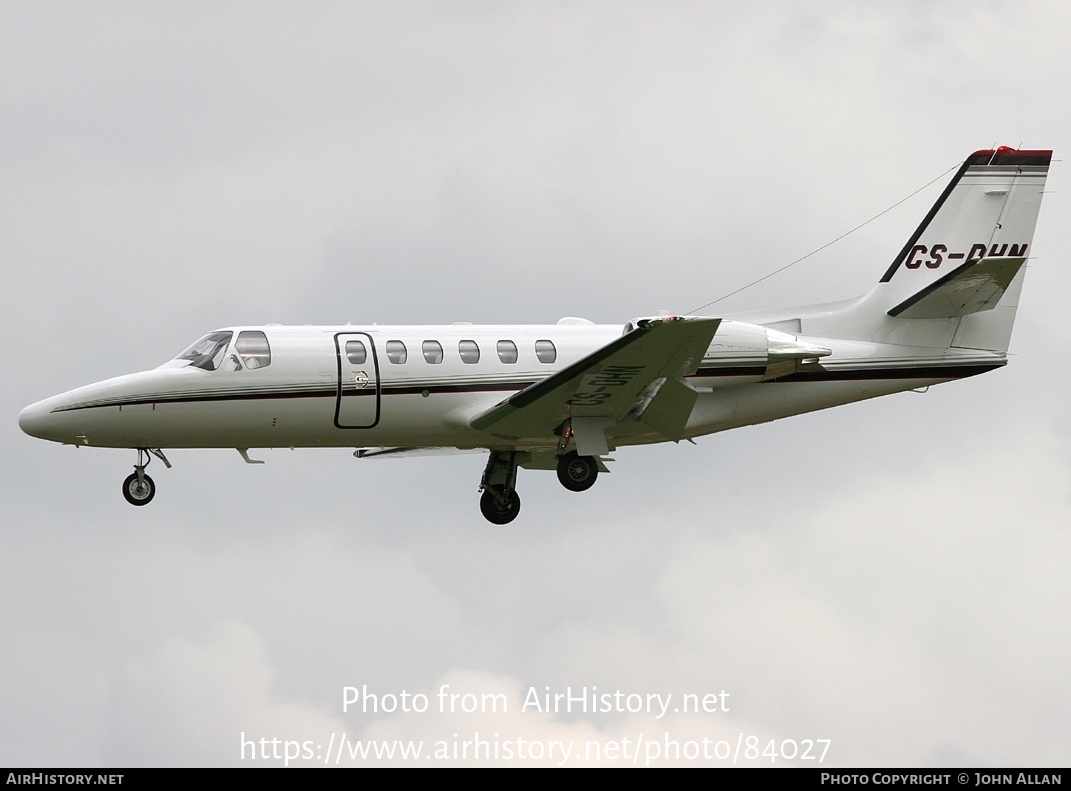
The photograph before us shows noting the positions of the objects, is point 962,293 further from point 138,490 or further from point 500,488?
point 138,490

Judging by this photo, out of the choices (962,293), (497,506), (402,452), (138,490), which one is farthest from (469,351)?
(962,293)

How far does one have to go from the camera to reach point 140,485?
2748 centimetres

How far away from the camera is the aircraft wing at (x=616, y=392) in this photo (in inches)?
987

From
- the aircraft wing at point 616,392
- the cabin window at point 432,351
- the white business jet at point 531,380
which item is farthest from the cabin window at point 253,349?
the aircraft wing at point 616,392

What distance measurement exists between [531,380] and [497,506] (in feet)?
10.4

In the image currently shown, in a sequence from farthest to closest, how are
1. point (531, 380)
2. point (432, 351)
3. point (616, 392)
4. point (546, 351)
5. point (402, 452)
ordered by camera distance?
point (402, 452)
point (546, 351)
point (531, 380)
point (432, 351)
point (616, 392)

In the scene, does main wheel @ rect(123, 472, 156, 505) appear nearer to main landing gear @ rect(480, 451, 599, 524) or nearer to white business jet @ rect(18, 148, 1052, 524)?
white business jet @ rect(18, 148, 1052, 524)

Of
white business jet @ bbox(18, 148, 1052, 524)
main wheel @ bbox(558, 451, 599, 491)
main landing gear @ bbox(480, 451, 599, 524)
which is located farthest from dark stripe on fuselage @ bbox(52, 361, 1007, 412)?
main landing gear @ bbox(480, 451, 599, 524)

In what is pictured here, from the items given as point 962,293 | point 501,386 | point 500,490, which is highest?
point 962,293

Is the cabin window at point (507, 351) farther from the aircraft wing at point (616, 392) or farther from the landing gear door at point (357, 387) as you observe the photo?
the landing gear door at point (357, 387)

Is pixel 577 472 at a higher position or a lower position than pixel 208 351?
lower

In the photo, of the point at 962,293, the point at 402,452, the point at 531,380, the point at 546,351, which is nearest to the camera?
the point at 531,380

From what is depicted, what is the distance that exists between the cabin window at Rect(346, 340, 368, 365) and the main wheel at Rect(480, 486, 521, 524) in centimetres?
416

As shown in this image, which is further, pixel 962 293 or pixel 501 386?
pixel 962 293
